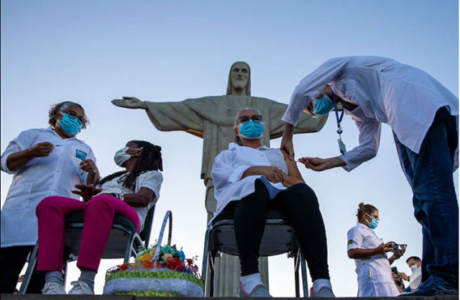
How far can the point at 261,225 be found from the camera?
9.41 feet

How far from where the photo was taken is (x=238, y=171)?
11.0 ft

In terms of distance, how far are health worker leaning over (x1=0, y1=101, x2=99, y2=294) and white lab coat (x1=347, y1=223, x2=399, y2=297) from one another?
8.43 feet

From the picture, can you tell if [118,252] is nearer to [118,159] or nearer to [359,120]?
[118,159]

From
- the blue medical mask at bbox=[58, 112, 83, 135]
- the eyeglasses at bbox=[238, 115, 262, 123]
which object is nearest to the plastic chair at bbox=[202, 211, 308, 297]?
the eyeglasses at bbox=[238, 115, 262, 123]

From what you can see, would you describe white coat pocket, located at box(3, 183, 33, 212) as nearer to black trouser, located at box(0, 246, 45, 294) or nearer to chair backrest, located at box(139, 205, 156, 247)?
black trouser, located at box(0, 246, 45, 294)

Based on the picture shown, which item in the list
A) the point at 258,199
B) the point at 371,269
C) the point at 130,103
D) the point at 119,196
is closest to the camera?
the point at 258,199

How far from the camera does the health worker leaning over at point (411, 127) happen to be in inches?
102

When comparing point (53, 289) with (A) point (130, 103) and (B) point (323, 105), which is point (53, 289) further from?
(A) point (130, 103)

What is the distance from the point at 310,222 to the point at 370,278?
87.6 inches

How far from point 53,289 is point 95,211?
1.67ft

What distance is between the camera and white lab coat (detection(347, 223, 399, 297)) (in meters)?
4.74

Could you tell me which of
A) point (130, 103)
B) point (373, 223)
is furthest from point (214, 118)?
point (373, 223)

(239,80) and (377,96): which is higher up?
(239,80)

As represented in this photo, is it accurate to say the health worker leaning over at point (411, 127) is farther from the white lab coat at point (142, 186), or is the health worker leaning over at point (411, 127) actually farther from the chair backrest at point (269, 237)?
the white lab coat at point (142, 186)
